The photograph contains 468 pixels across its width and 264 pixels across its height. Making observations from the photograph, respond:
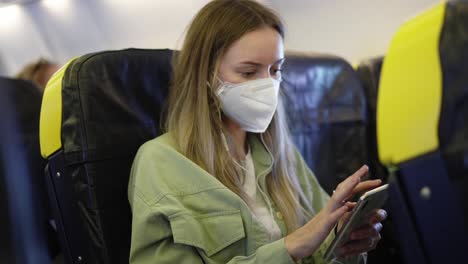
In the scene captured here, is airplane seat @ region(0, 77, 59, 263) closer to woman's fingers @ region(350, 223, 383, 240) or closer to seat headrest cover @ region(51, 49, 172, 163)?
seat headrest cover @ region(51, 49, 172, 163)

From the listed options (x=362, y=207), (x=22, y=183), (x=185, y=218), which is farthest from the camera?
(x=22, y=183)

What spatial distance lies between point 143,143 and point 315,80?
80 cm

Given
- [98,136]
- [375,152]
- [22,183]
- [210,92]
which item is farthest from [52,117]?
[375,152]

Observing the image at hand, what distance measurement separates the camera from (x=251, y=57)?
105 cm

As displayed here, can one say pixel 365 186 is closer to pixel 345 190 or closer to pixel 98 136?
pixel 345 190

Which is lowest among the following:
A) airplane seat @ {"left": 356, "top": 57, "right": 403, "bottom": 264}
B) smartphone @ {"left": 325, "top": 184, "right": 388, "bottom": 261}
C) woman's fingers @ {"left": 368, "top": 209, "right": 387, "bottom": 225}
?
airplane seat @ {"left": 356, "top": 57, "right": 403, "bottom": 264}

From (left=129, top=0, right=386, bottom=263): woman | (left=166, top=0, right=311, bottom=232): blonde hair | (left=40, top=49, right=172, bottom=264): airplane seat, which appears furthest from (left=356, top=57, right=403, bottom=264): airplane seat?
(left=40, top=49, right=172, bottom=264): airplane seat

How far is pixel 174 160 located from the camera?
3.27ft

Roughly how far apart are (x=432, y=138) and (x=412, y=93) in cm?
5

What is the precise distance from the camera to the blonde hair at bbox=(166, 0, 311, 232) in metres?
1.05

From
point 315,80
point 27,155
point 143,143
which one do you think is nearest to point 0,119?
point 27,155

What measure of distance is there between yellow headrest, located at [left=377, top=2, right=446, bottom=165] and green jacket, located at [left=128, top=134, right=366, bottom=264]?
0.46 metres

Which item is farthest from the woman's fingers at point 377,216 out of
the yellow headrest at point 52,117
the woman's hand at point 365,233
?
the yellow headrest at point 52,117

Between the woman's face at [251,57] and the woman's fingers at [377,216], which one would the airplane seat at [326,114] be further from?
the woman's fingers at [377,216]
